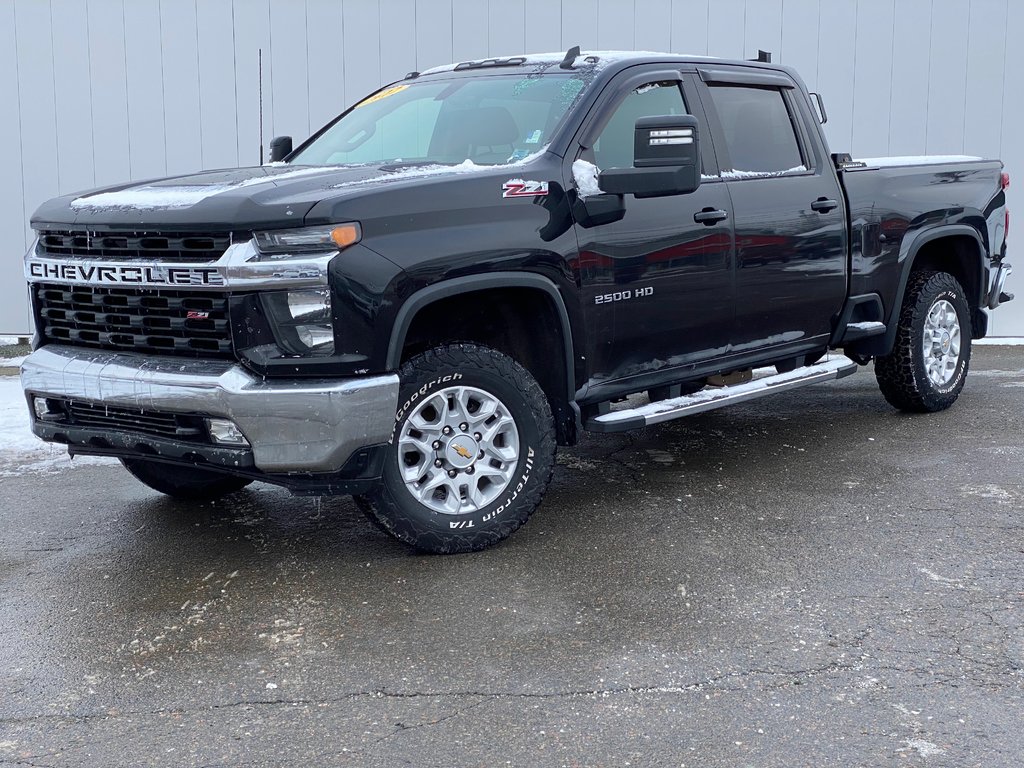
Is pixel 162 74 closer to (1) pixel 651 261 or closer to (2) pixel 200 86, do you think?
(2) pixel 200 86

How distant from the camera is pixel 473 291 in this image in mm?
4430

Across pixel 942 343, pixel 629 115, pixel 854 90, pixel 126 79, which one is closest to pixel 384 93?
pixel 629 115

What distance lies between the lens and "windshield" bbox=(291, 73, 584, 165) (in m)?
4.98

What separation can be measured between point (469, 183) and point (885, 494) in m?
2.52

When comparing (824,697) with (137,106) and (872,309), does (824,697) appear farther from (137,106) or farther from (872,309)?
(137,106)

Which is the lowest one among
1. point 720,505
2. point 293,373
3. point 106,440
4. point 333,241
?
point 720,505

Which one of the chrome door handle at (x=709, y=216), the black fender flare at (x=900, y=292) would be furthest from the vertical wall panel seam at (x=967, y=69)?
the chrome door handle at (x=709, y=216)

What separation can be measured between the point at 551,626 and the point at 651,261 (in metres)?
1.82

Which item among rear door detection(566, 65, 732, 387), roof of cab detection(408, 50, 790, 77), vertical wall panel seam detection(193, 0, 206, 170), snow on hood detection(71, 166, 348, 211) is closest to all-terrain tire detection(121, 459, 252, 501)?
snow on hood detection(71, 166, 348, 211)

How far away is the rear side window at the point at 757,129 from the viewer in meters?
5.68

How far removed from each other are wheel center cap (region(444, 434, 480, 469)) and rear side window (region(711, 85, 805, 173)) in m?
A: 2.09

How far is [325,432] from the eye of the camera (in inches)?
157

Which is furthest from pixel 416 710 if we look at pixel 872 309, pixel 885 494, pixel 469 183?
pixel 872 309

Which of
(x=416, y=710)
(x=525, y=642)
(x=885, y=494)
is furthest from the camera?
(x=885, y=494)
